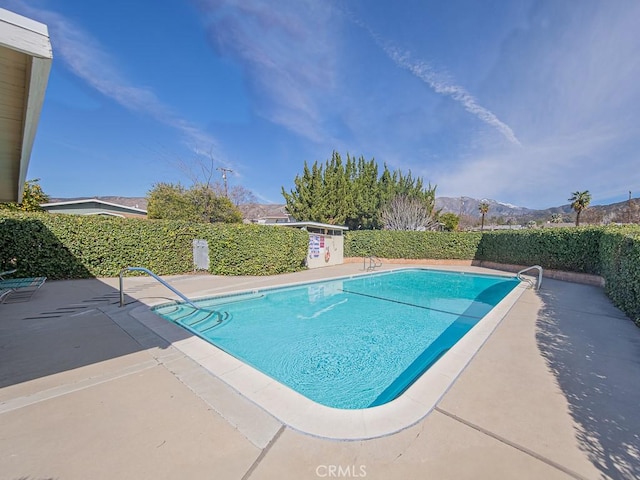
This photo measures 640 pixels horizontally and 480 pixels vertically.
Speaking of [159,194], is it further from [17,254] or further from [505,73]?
[505,73]

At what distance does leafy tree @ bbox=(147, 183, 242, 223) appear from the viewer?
19109 mm

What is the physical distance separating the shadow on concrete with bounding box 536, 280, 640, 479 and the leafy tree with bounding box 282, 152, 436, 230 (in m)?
17.7

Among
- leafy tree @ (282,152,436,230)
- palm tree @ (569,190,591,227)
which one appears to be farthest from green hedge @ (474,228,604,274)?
palm tree @ (569,190,591,227)

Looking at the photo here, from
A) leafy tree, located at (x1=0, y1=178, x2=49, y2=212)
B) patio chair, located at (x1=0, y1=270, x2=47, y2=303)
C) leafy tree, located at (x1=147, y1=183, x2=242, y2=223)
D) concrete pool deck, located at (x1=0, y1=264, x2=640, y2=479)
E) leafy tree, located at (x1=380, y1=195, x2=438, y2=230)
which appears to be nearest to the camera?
concrete pool deck, located at (x1=0, y1=264, x2=640, y2=479)

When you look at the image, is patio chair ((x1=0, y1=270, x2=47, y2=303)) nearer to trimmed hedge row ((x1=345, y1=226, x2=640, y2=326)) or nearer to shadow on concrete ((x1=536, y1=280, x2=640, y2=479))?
shadow on concrete ((x1=536, y1=280, x2=640, y2=479))

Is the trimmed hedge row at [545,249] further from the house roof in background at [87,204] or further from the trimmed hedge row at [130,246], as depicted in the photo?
the house roof in background at [87,204]

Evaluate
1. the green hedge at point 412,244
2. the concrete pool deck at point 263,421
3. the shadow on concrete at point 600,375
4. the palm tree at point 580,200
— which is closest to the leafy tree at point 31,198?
the concrete pool deck at point 263,421

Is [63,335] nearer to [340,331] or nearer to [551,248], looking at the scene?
[340,331]

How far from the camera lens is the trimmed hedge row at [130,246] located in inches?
333

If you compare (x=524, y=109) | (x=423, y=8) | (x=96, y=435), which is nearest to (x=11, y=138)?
(x=96, y=435)

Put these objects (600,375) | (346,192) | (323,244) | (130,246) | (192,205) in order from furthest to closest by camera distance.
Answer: (346,192)
(192,205)
(323,244)
(130,246)
(600,375)

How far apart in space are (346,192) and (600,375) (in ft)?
69.4

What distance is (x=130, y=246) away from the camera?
33.4 feet

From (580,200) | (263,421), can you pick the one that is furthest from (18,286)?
(580,200)
